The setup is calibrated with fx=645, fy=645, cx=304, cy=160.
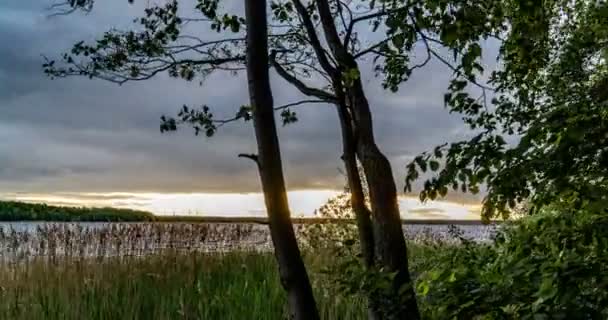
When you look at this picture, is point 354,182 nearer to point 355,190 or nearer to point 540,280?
point 355,190

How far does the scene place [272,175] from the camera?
7.25 feet

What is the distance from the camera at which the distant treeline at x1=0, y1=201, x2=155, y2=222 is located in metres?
8.03

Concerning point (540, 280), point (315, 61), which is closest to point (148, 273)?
point (315, 61)

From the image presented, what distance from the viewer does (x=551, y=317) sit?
4.66 ft

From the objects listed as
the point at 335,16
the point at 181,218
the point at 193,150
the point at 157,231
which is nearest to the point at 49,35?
the point at 193,150

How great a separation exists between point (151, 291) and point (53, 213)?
5017 mm

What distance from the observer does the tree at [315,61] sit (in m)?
2.80

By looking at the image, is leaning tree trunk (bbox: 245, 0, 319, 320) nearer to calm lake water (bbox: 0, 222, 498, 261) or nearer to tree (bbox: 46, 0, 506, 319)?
tree (bbox: 46, 0, 506, 319)

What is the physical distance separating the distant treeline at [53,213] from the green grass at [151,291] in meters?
1.73

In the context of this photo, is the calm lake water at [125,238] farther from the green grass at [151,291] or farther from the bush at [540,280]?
the bush at [540,280]

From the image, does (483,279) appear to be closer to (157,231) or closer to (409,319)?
(409,319)

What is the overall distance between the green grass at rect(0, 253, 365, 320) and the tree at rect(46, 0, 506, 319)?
5.11ft

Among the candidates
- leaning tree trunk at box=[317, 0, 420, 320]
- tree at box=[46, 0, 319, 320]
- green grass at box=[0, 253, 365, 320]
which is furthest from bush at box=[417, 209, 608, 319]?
green grass at box=[0, 253, 365, 320]

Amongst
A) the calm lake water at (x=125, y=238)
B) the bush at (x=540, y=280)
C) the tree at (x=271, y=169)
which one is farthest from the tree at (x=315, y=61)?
the calm lake water at (x=125, y=238)
